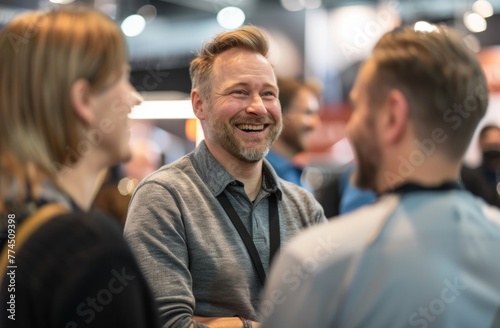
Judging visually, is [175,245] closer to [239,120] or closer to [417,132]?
[239,120]

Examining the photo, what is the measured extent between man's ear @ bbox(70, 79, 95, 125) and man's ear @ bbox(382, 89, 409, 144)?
2.11ft

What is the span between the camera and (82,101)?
5.24 feet

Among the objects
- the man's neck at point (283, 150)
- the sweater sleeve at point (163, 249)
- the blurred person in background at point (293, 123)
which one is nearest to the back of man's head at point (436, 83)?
the sweater sleeve at point (163, 249)

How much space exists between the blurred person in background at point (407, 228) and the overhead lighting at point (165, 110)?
9128 mm

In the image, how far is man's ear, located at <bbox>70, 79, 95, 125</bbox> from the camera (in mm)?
1583

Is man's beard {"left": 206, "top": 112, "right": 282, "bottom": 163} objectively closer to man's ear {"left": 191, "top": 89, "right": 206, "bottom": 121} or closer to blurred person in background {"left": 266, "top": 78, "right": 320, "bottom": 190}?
man's ear {"left": 191, "top": 89, "right": 206, "bottom": 121}

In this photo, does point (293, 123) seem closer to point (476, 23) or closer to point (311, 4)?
point (476, 23)

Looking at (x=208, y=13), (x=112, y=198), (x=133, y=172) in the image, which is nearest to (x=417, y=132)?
(x=112, y=198)

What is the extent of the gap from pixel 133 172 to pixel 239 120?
4.18 m

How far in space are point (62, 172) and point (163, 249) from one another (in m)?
0.87

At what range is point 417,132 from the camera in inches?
61.7

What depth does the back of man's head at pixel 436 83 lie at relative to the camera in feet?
5.14

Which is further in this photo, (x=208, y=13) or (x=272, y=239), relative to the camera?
(x=208, y=13)

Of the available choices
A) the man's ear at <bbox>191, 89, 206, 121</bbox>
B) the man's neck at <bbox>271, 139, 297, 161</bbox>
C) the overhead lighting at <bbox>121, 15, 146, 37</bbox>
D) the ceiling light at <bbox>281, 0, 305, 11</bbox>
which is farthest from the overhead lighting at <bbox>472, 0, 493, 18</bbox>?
the man's ear at <bbox>191, 89, 206, 121</bbox>
